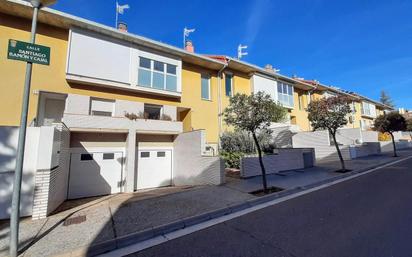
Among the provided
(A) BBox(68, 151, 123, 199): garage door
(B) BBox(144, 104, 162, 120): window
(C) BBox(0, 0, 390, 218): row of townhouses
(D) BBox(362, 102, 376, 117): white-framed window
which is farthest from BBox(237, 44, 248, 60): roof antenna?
(D) BBox(362, 102, 376, 117): white-framed window

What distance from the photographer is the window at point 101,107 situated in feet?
37.2

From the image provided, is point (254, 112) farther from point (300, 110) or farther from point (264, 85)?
point (300, 110)

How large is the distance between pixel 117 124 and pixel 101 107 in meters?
2.02

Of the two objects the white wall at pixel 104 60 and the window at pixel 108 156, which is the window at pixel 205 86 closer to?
the white wall at pixel 104 60

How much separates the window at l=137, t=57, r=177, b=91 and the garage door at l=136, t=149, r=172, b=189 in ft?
14.0

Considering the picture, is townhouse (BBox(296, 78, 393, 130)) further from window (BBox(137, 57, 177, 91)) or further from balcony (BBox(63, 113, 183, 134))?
balcony (BBox(63, 113, 183, 134))

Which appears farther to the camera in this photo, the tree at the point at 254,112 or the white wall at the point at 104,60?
the white wall at the point at 104,60

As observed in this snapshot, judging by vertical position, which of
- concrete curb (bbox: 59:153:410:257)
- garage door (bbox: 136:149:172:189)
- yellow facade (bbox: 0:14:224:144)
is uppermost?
yellow facade (bbox: 0:14:224:144)

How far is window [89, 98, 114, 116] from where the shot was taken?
1134 cm

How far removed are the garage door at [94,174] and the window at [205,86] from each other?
776 cm

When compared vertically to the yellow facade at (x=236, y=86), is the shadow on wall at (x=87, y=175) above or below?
below

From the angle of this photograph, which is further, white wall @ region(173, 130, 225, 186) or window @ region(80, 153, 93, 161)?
window @ region(80, 153, 93, 161)

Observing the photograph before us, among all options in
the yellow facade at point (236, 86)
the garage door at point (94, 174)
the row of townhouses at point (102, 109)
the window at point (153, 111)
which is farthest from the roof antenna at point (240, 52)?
the garage door at point (94, 174)

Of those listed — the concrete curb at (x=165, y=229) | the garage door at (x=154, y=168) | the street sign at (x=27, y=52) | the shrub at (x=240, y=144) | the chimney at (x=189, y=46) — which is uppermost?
the chimney at (x=189, y=46)
